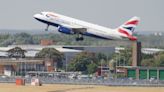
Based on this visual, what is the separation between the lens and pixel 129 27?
173250mm

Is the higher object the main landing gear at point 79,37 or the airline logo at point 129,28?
the airline logo at point 129,28

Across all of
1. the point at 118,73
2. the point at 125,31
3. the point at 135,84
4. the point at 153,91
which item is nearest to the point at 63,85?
the point at 135,84

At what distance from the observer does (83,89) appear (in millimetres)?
126875

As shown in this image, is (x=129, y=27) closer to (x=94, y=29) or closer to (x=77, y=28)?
(x=94, y=29)

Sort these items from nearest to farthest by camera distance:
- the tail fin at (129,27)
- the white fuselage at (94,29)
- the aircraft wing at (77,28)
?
1. the aircraft wing at (77,28)
2. the white fuselage at (94,29)
3. the tail fin at (129,27)

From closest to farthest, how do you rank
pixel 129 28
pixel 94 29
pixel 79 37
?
1. pixel 79 37
2. pixel 94 29
3. pixel 129 28

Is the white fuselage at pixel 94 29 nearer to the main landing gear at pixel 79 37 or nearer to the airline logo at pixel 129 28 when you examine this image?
the airline logo at pixel 129 28

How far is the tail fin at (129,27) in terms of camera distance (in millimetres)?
166363

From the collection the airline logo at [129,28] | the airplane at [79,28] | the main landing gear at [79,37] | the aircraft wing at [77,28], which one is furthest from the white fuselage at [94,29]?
the main landing gear at [79,37]

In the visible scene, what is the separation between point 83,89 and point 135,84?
15.9 m

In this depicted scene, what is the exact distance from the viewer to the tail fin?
6550 inches

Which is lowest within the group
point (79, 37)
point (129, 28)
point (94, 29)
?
point (79, 37)

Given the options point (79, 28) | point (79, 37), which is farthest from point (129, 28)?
point (79, 37)

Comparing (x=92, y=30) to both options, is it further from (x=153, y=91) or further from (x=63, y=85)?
(x=153, y=91)
